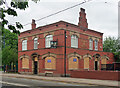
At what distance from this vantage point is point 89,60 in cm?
3167

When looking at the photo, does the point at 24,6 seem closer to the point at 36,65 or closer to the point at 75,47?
the point at 75,47

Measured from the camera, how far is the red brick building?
27219 millimetres

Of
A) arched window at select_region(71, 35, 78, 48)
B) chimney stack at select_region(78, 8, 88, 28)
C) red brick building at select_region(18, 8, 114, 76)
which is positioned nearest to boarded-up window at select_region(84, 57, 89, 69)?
red brick building at select_region(18, 8, 114, 76)

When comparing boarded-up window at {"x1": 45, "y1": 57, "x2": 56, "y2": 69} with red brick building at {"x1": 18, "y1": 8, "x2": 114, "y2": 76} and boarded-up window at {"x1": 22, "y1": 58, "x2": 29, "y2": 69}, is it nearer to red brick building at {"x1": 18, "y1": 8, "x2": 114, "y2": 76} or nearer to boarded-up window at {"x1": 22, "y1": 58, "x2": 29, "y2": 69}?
red brick building at {"x1": 18, "y1": 8, "x2": 114, "y2": 76}

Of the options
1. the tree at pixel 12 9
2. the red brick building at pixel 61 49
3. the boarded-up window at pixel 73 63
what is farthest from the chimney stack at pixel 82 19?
the tree at pixel 12 9

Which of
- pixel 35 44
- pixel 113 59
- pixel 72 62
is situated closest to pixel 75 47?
pixel 72 62

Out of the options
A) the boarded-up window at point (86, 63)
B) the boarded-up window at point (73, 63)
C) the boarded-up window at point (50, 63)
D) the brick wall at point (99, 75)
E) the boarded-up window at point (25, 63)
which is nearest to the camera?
the brick wall at point (99, 75)

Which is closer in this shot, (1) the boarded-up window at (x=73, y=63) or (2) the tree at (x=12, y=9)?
(2) the tree at (x=12, y=9)

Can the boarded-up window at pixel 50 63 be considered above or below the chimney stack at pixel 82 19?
below

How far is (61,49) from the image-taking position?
1062 inches

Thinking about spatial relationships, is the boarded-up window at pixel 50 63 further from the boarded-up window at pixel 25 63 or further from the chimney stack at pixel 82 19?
Answer: the chimney stack at pixel 82 19

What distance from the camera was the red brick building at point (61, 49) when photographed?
27.2 metres

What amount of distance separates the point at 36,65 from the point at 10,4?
25.4 metres

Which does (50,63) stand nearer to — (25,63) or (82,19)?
(25,63)
